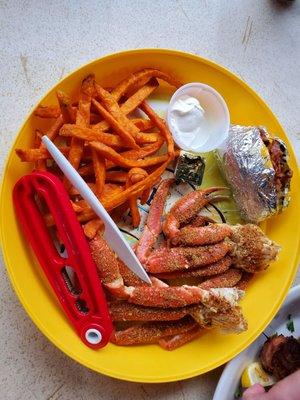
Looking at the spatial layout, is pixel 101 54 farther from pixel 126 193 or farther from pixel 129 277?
pixel 129 277

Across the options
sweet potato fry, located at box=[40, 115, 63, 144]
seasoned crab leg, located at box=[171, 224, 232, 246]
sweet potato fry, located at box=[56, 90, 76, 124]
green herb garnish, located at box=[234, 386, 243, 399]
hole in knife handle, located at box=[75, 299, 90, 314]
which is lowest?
green herb garnish, located at box=[234, 386, 243, 399]

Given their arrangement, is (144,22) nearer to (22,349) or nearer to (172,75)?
(172,75)

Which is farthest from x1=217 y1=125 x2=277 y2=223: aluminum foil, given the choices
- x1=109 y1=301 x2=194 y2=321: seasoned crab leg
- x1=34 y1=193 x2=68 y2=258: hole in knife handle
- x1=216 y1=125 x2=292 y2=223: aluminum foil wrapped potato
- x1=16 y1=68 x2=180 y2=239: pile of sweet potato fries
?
x1=34 y1=193 x2=68 y2=258: hole in knife handle

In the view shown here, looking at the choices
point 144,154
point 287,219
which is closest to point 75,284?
point 144,154

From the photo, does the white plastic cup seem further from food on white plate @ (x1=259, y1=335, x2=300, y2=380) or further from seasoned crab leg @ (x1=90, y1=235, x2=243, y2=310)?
food on white plate @ (x1=259, y1=335, x2=300, y2=380)

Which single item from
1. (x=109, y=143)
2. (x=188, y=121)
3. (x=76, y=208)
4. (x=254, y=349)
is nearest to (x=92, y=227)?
(x=76, y=208)

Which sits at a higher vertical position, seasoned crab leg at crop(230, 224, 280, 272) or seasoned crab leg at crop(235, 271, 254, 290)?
seasoned crab leg at crop(230, 224, 280, 272)

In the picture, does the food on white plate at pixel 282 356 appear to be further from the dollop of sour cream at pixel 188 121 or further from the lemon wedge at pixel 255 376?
the dollop of sour cream at pixel 188 121
